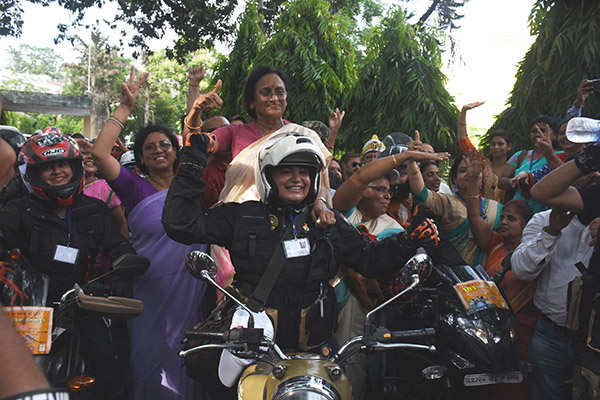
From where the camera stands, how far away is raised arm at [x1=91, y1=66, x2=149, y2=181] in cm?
395

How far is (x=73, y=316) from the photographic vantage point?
3.20 m

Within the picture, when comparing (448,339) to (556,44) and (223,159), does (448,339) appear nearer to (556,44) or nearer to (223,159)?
(223,159)

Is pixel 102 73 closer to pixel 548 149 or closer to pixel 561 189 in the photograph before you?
pixel 548 149

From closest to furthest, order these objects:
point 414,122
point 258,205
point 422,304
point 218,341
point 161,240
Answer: point 218,341 → point 258,205 → point 422,304 → point 161,240 → point 414,122

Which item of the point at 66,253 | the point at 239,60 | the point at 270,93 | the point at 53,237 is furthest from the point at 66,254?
the point at 239,60

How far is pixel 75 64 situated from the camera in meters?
44.8

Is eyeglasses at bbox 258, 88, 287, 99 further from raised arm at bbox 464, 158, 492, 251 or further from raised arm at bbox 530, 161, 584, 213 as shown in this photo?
raised arm at bbox 530, 161, 584, 213

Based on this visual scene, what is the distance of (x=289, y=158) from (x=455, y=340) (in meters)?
1.43

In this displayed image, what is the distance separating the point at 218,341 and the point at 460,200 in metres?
2.95

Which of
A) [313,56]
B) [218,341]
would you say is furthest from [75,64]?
[218,341]

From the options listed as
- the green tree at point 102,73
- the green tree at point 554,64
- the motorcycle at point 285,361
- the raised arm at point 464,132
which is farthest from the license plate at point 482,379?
the green tree at point 102,73

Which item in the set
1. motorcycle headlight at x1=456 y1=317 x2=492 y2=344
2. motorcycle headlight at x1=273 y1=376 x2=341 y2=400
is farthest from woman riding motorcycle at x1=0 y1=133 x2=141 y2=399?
motorcycle headlight at x1=456 y1=317 x2=492 y2=344

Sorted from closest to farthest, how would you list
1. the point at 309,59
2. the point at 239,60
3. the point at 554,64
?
the point at 554,64
the point at 309,59
the point at 239,60

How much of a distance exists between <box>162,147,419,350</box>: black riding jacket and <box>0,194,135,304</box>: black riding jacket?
1.05 meters
